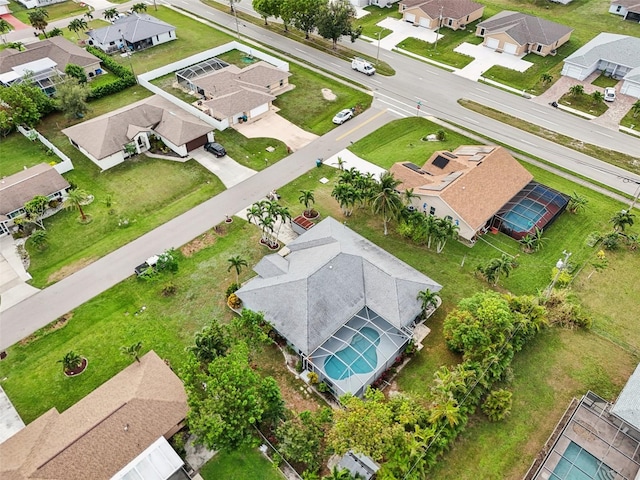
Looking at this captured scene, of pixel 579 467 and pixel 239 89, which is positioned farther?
pixel 239 89

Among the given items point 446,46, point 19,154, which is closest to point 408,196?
point 446,46

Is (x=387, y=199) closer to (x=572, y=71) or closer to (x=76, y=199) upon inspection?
(x=76, y=199)

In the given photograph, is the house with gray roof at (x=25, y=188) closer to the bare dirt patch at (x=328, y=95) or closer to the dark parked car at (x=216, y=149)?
the dark parked car at (x=216, y=149)

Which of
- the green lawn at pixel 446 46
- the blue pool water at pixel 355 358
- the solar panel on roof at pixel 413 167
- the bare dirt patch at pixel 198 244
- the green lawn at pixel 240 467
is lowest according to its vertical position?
the green lawn at pixel 240 467

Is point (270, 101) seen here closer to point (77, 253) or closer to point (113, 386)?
point (77, 253)

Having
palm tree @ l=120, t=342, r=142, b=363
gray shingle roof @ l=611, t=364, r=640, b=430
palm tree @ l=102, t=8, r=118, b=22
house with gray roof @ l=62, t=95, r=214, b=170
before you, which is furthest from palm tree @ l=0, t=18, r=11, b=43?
gray shingle roof @ l=611, t=364, r=640, b=430

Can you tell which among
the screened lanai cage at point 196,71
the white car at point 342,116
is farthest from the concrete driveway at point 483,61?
the screened lanai cage at point 196,71
